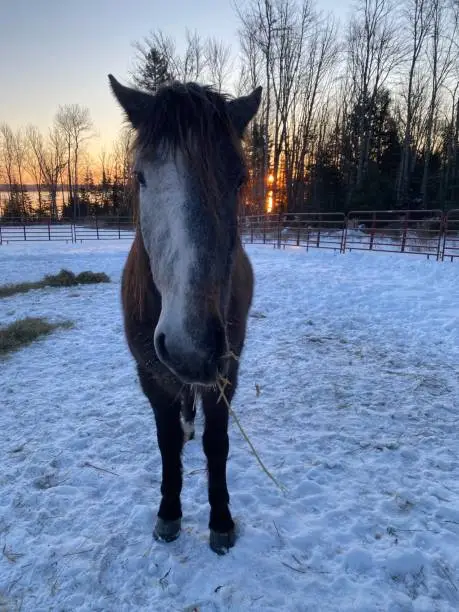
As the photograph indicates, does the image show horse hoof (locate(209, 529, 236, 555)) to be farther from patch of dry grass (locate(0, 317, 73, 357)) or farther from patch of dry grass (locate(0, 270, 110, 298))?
patch of dry grass (locate(0, 270, 110, 298))

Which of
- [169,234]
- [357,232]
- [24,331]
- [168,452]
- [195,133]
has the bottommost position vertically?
[24,331]

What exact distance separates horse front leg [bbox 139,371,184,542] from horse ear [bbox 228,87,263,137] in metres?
1.51

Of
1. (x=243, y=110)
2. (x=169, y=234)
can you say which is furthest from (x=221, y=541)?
(x=243, y=110)

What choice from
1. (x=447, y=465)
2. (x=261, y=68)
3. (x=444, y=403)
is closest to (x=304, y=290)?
(x=444, y=403)

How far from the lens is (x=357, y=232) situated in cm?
2008

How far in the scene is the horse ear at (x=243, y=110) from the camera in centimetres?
194

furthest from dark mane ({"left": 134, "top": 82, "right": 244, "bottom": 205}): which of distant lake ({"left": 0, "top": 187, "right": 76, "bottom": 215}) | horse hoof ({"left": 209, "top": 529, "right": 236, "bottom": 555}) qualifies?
distant lake ({"left": 0, "top": 187, "right": 76, "bottom": 215})

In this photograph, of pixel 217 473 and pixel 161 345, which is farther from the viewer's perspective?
pixel 217 473

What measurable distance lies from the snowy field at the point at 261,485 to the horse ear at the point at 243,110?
2.46m

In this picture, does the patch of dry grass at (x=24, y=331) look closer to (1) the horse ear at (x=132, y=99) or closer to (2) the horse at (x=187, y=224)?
(2) the horse at (x=187, y=224)

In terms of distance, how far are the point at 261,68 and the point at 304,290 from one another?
22781mm

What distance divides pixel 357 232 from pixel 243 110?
1942 cm

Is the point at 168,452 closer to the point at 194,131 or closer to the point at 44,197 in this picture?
the point at 194,131

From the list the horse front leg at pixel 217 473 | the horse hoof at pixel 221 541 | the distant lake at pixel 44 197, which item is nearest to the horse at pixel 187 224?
the horse front leg at pixel 217 473
